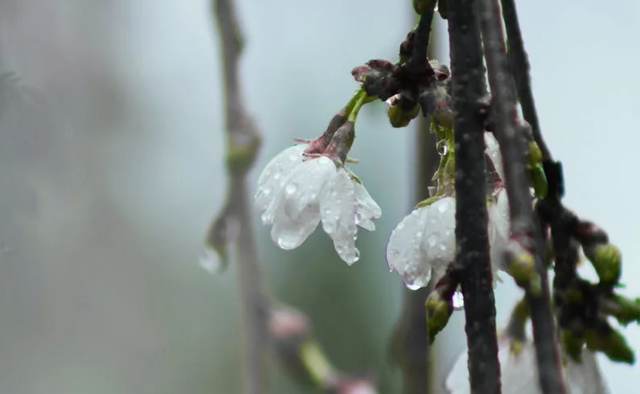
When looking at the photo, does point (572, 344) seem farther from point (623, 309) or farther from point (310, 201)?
point (310, 201)

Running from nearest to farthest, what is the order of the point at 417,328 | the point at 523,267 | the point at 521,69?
the point at 523,267 → the point at 521,69 → the point at 417,328

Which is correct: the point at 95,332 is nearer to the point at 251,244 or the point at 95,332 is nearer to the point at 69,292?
the point at 69,292

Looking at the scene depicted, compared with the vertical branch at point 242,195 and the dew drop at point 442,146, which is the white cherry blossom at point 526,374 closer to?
the dew drop at point 442,146

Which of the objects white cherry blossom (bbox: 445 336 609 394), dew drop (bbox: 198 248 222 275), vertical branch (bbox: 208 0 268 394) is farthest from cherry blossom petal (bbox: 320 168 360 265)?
vertical branch (bbox: 208 0 268 394)

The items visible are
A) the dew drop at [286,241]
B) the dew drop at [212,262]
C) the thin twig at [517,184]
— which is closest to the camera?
the thin twig at [517,184]

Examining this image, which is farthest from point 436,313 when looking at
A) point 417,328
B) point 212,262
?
point 417,328

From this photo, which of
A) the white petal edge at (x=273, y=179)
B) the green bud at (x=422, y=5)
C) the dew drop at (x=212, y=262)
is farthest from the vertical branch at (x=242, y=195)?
the green bud at (x=422, y=5)

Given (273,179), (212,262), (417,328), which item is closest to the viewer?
(273,179)
